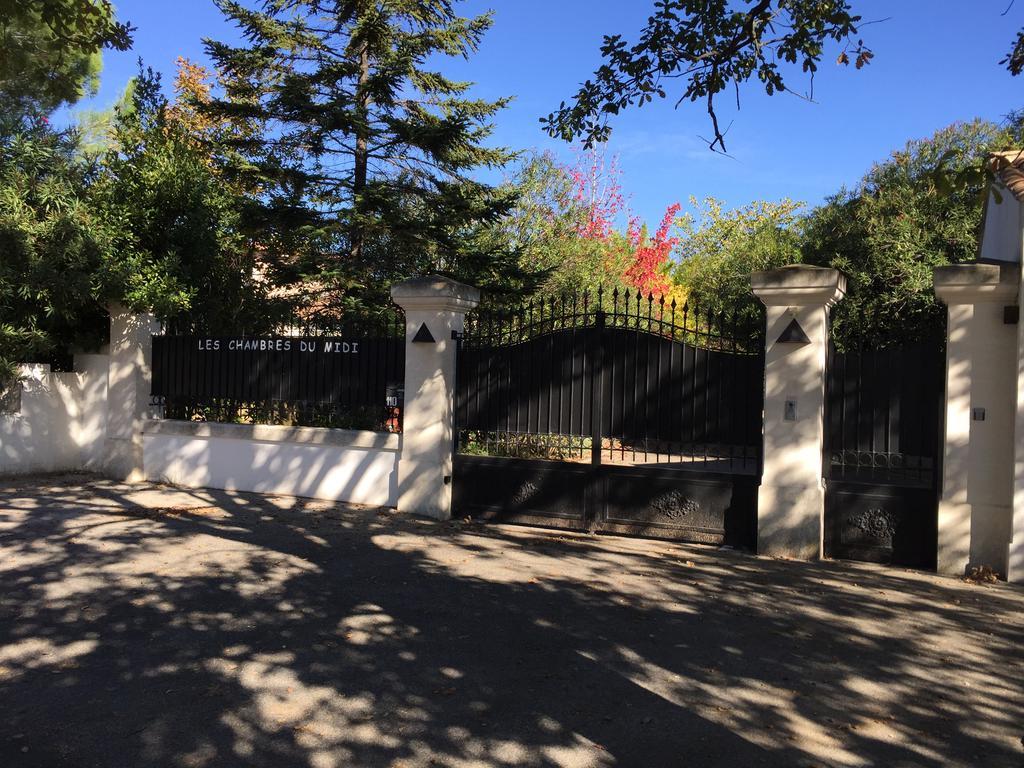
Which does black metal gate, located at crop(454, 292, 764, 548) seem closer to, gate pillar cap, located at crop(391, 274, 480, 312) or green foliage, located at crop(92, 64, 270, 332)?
gate pillar cap, located at crop(391, 274, 480, 312)

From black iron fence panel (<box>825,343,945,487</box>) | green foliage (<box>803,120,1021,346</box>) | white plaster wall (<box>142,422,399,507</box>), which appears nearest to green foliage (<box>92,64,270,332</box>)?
white plaster wall (<box>142,422,399,507</box>)

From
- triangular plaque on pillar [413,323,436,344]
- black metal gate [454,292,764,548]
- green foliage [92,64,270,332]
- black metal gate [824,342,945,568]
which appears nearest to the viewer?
black metal gate [824,342,945,568]

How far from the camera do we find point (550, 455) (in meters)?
10.2

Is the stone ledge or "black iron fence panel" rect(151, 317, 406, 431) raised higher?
"black iron fence panel" rect(151, 317, 406, 431)

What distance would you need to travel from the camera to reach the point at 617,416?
8.27 m

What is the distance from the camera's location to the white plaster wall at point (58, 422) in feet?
35.8

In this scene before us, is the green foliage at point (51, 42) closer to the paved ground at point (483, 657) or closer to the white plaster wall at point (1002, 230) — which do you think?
the paved ground at point (483, 657)

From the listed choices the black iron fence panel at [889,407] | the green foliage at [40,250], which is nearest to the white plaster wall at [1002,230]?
the black iron fence panel at [889,407]

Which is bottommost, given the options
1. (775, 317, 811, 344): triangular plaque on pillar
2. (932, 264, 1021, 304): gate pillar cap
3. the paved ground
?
the paved ground

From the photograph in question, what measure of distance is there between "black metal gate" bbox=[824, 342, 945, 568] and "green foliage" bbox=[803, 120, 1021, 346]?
9706mm

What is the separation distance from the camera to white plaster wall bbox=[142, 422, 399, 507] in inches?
375

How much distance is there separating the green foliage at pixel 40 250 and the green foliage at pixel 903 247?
47.6 ft

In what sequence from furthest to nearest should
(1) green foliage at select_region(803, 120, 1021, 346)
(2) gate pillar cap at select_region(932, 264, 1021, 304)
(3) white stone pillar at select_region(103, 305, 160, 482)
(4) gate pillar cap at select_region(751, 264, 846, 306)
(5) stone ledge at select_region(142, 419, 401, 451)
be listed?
(1) green foliage at select_region(803, 120, 1021, 346), (3) white stone pillar at select_region(103, 305, 160, 482), (5) stone ledge at select_region(142, 419, 401, 451), (4) gate pillar cap at select_region(751, 264, 846, 306), (2) gate pillar cap at select_region(932, 264, 1021, 304)

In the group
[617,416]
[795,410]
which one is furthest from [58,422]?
[795,410]
